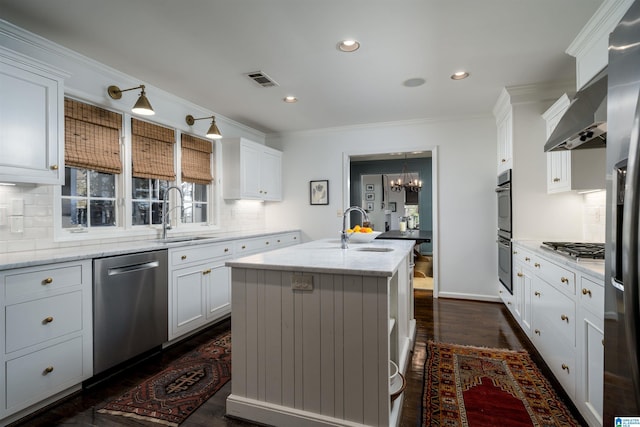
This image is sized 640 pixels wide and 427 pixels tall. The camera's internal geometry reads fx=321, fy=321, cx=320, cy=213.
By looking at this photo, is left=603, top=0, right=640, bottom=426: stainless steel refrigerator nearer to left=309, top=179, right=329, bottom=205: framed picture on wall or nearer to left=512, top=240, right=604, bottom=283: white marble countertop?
left=512, top=240, right=604, bottom=283: white marble countertop

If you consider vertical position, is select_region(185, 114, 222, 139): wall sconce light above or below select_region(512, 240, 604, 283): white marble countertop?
above

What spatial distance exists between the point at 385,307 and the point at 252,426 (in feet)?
3.33

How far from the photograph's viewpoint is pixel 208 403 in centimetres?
199

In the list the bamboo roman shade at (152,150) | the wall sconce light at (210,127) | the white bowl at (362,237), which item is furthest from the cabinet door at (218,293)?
the white bowl at (362,237)

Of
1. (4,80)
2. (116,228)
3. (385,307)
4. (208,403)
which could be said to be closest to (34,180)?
(4,80)

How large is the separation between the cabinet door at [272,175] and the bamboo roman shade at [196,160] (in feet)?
2.76

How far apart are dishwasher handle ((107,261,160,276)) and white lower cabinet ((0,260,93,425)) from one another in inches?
6.0

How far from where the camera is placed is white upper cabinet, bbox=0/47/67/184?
1.95m

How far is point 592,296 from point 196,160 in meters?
3.84

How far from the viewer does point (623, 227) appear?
0.75m

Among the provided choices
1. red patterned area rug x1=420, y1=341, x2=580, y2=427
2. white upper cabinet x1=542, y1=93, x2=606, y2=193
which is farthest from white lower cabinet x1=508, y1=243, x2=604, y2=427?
white upper cabinet x1=542, y1=93, x2=606, y2=193

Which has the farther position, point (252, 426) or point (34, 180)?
point (34, 180)

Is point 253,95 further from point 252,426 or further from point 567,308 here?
point 567,308

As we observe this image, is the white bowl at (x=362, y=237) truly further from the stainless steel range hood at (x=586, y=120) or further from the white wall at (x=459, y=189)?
the white wall at (x=459, y=189)
